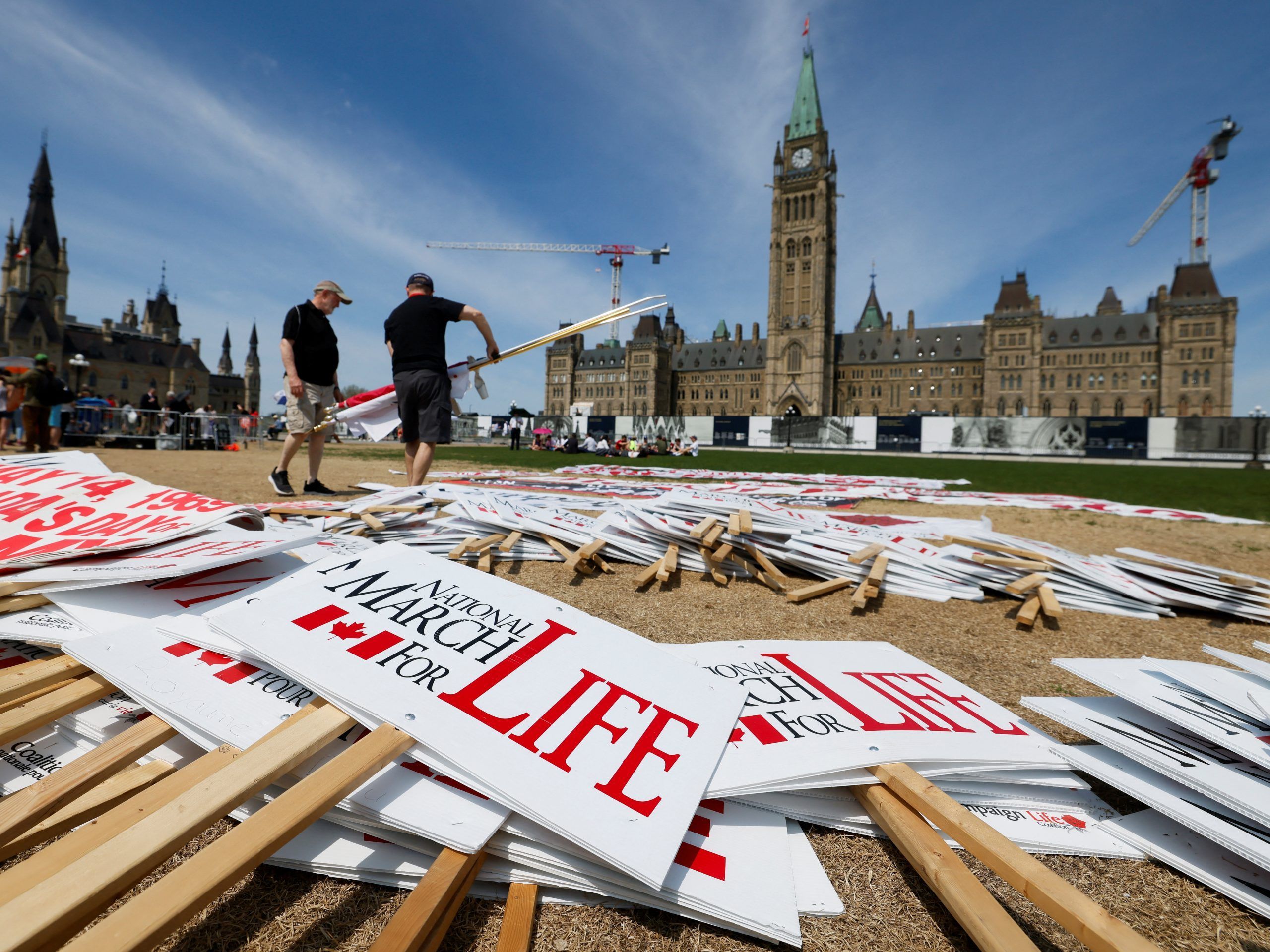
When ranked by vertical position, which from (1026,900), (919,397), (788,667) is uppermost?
(919,397)

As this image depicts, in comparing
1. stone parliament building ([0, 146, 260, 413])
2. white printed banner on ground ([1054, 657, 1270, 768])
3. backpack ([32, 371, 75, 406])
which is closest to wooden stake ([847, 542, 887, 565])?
white printed banner on ground ([1054, 657, 1270, 768])

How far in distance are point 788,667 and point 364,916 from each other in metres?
1.32

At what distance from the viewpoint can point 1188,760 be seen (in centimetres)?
135

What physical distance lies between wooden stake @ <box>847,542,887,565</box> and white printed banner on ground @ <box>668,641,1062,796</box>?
1.18 meters

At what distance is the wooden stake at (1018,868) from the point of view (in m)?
0.86

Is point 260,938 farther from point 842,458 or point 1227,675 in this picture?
point 842,458

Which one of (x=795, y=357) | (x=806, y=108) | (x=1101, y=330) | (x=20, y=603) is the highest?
(x=806, y=108)

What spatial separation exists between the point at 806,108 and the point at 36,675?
109 m

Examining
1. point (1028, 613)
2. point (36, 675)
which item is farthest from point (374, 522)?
point (1028, 613)

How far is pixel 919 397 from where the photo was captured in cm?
8231

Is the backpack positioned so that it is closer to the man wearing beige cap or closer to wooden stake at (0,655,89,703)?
the man wearing beige cap

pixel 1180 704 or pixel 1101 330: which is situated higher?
pixel 1101 330

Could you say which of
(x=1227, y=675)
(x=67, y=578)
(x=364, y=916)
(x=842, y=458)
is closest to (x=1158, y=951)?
(x=364, y=916)

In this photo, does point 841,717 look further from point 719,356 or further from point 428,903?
point 719,356
